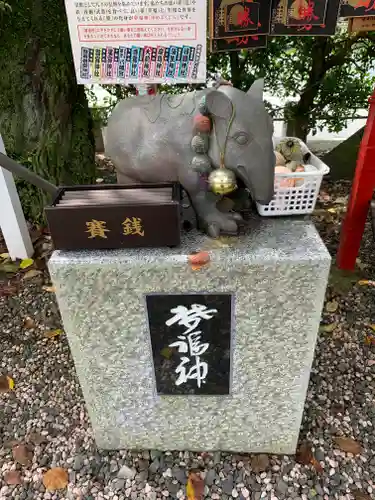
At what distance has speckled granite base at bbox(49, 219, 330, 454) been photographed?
1441 millimetres

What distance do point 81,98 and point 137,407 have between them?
2661mm

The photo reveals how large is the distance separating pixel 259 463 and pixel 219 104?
5.25ft

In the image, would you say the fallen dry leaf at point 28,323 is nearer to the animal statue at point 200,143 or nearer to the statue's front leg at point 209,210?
the animal statue at point 200,143

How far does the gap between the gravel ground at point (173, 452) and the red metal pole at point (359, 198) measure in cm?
54

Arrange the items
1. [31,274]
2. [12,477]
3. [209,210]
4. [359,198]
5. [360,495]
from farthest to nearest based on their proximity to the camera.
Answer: [31,274]
[359,198]
[12,477]
[360,495]
[209,210]

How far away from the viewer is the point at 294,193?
1646mm

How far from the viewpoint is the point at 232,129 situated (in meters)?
1.38

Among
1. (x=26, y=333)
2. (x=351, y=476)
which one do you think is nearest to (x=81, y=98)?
(x=26, y=333)

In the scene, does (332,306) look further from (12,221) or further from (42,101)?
(42,101)

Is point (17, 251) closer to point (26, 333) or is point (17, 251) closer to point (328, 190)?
point (26, 333)

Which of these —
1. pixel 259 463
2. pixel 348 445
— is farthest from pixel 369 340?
pixel 259 463

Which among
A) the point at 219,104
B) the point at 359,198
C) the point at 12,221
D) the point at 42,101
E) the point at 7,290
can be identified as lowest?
the point at 7,290

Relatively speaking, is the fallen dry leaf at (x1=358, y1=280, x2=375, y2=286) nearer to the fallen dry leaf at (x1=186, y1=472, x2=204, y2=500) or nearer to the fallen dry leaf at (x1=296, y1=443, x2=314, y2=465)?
the fallen dry leaf at (x1=296, y1=443, x2=314, y2=465)

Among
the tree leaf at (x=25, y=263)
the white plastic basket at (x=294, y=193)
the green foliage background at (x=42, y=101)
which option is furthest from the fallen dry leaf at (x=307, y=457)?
the green foliage background at (x=42, y=101)
